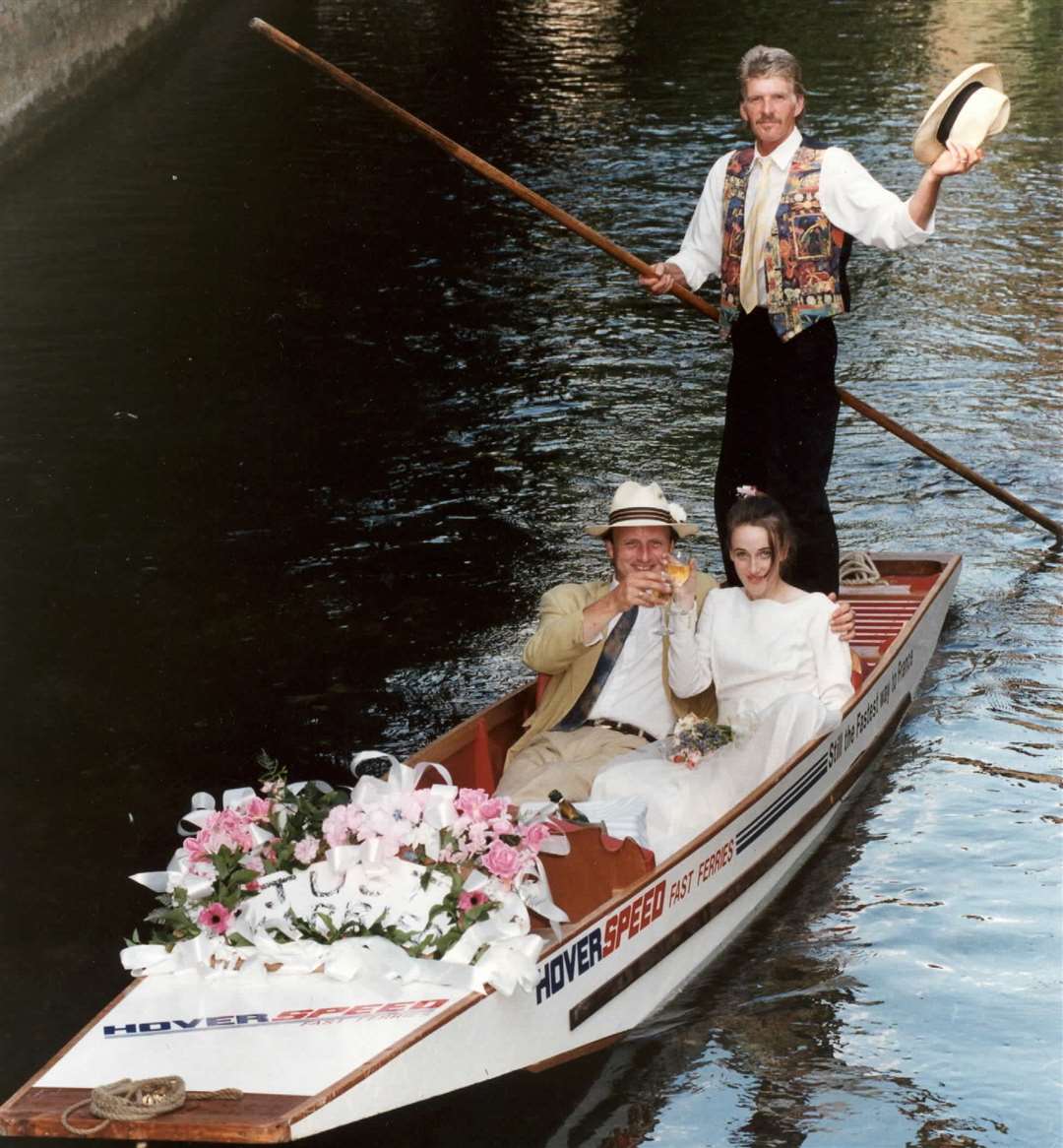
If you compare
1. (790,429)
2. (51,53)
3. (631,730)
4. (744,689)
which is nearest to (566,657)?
(631,730)

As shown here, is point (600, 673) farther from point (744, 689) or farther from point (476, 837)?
point (476, 837)

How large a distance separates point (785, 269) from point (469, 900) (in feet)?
8.96

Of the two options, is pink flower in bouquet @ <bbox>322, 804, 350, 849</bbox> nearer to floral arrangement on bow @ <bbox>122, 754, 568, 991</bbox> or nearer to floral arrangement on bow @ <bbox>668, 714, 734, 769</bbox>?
floral arrangement on bow @ <bbox>122, 754, 568, 991</bbox>

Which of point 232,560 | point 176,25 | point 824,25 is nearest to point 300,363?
point 232,560

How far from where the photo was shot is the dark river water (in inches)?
207

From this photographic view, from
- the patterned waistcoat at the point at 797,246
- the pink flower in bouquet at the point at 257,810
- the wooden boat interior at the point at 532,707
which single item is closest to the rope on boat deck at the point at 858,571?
the wooden boat interior at the point at 532,707

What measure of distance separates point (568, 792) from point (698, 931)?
526 millimetres

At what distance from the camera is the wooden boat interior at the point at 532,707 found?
4.94 m

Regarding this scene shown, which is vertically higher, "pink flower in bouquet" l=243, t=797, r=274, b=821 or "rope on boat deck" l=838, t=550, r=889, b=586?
"pink flower in bouquet" l=243, t=797, r=274, b=821

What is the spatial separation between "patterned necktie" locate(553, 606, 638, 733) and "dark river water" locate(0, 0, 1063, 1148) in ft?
2.67

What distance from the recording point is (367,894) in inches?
178

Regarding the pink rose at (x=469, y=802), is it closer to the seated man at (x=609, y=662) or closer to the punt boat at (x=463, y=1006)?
the punt boat at (x=463, y=1006)

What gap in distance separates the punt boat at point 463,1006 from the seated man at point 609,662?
0.21 m

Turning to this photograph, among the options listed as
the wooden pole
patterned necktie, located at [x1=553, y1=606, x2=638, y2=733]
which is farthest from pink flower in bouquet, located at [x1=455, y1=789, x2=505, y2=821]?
the wooden pole
